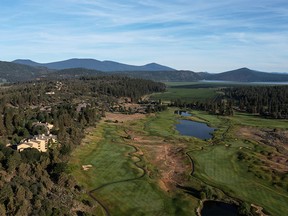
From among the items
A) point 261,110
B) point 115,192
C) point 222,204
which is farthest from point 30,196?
point 261,110

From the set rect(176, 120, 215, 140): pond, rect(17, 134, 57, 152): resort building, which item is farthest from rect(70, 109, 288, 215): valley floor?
rect(17, 134, 57, 152): resort building

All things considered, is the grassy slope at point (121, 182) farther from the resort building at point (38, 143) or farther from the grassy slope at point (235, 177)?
the grassy slope at point (235, 177)

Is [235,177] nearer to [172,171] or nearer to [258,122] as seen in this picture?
[172,171]

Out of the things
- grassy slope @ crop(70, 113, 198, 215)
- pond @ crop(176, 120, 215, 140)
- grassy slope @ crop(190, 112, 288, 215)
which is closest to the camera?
grassy slope @ crop(70, 113, 198, 215)

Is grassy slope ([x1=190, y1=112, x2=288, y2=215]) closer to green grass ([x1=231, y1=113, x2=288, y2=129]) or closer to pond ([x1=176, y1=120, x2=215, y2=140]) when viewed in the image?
pond ([x1=176, y1=120, x2=215, y2=140])

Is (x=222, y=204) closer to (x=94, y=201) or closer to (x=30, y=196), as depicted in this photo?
(x=94, y=201)

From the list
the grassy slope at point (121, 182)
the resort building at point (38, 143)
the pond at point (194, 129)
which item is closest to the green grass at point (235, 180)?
the grassy slope at point (121, 182)
